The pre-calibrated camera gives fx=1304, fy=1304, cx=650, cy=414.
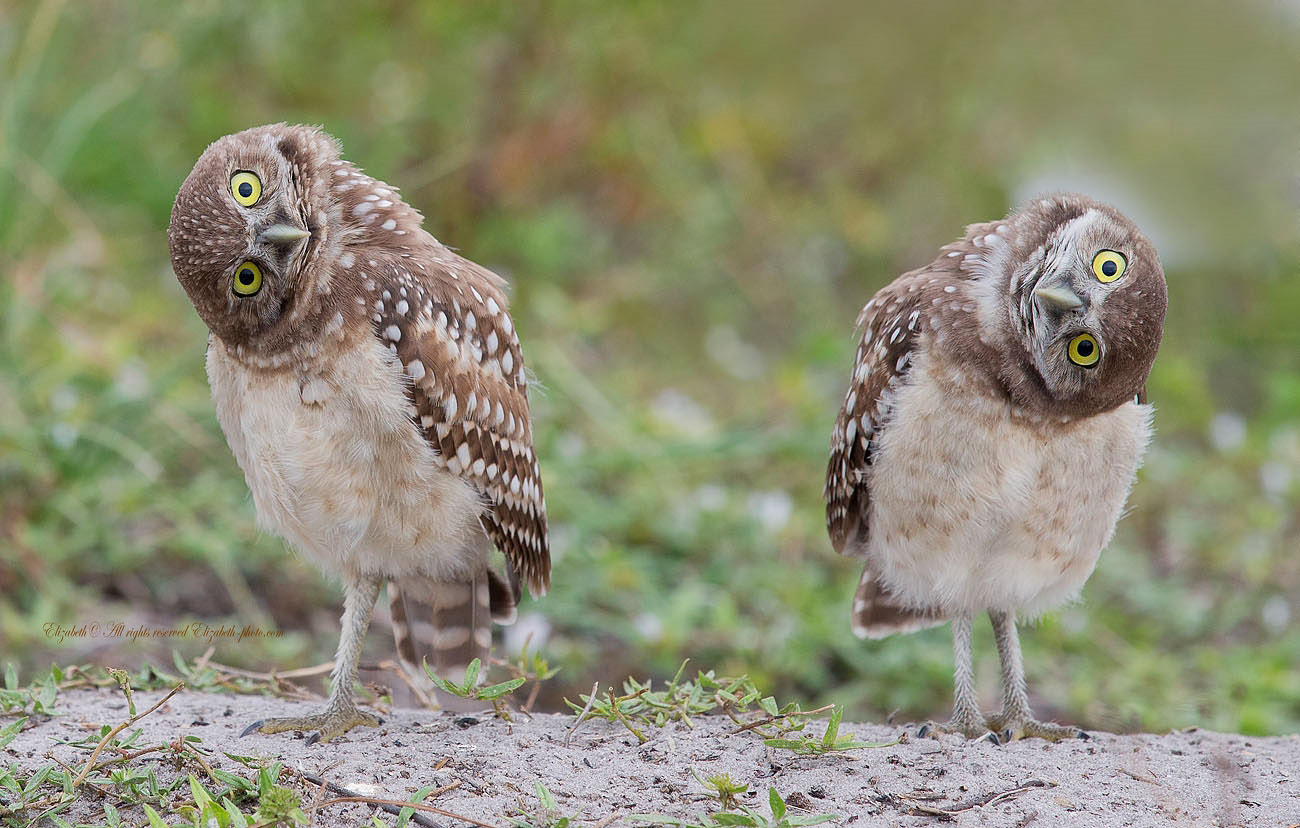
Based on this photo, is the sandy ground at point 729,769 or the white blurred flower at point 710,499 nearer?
the sandy ground at point 729,769

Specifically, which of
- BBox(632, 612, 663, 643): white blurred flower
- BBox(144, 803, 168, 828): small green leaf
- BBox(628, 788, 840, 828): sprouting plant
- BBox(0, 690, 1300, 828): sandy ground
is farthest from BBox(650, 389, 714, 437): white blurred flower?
BBox(144, 803, 168, 828): small green leaf

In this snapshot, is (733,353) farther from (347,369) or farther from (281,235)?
(281,235)

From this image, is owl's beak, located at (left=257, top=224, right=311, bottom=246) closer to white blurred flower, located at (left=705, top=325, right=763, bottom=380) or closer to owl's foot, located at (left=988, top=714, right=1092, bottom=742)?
owl's foot, located at (left=988, top=714, right=1092, bottom=742)

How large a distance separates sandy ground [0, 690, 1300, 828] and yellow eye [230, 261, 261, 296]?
3.70 ft

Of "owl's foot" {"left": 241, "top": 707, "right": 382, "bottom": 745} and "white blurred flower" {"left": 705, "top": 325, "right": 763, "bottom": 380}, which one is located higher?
"white blurred flower" {"left": 705, "top": 325, "right": 763, "bottom": 380}

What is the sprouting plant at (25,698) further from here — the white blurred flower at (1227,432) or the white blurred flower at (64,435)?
the white blurred flower at (1227,432)

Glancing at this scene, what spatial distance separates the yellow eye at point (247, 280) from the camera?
10.8 feet

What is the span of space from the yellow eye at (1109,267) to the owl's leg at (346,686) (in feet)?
7.01

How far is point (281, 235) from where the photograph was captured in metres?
3.24

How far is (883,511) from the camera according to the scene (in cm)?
374

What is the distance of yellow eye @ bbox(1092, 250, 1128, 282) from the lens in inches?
128

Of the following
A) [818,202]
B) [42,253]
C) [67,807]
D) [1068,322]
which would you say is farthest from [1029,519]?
[818,202]

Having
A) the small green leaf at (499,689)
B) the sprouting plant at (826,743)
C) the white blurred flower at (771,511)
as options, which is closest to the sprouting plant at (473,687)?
the small green leaf at (499,689)

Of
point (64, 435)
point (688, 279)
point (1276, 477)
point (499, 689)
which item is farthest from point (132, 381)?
point (1276, 477)
